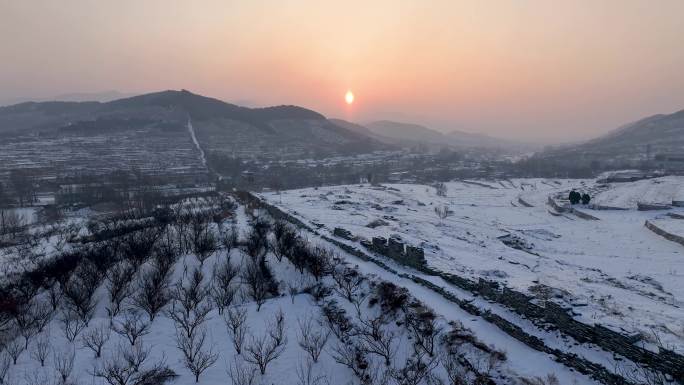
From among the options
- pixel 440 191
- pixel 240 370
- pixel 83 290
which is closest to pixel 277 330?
pixel 240 370

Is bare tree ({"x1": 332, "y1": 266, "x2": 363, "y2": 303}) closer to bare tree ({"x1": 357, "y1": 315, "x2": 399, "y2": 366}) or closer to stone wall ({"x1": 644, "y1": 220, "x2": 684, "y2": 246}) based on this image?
bare tree ({"x1": 357, "y1": 315, "x2": 399, "y2": 366})

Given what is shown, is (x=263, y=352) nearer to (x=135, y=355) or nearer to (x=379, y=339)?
(x=379, y=339)

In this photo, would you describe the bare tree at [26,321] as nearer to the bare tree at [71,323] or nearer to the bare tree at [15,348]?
the bare tree at [15,348]

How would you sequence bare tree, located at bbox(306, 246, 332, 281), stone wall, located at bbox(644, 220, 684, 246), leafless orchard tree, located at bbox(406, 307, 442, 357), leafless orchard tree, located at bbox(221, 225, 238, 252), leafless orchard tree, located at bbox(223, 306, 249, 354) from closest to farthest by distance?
leafless orchard tree, located at bbox(406, 307, 442, 357), leafless orchard tree, located at bbox(223, 306, 249, 354), bare tree, located at bbox(306, 246, 332, 281), leafless orchard tree, located at bbox(221, 225, 238, 252), stone wall, located at bbox(644, 220, 684, 246)

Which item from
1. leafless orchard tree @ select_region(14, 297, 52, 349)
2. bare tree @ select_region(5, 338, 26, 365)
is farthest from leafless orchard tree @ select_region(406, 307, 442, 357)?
leafless orchard tree @ select_region(14, 297, 52, 349)

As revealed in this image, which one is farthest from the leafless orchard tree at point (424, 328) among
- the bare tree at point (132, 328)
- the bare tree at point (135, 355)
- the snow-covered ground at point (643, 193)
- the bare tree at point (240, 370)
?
the snow-covered ground at point (643, 193)
